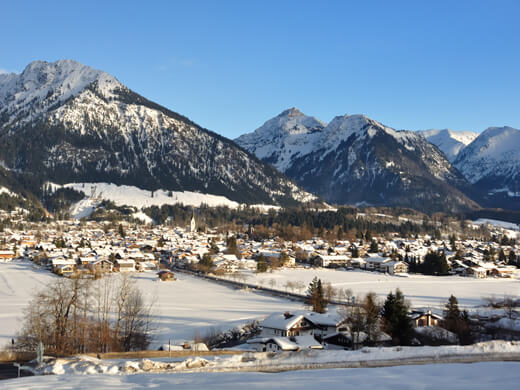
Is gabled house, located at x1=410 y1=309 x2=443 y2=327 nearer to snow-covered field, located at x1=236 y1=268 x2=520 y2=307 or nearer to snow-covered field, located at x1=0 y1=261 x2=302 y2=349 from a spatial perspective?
snow-covered field, located at x1=236 y1=268 x2=520 y2=307

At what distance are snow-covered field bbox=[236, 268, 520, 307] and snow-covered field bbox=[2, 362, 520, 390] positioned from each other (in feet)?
120

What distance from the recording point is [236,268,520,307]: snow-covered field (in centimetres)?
5988

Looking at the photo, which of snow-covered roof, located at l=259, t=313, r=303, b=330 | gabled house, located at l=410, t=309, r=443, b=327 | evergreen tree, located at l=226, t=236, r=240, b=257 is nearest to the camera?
snow-covered roof, located at l=259, t=313, r=303, b=330

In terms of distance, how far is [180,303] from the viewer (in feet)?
168

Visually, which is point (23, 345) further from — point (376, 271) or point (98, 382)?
point (376, 271)

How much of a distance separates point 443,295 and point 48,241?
85050 millimetres

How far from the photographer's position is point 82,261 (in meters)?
83.2

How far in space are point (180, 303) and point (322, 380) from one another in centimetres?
3634

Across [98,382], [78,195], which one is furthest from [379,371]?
[78,195]

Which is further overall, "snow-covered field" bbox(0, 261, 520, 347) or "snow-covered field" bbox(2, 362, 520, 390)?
"snow-covered field" bbox(0, 261, 520, 347)

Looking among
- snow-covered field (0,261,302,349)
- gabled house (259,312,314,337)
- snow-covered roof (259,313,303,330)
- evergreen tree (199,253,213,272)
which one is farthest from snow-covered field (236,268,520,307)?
snow-covered roof (259,313,303,330)

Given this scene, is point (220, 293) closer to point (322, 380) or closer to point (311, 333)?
point (311, 333)

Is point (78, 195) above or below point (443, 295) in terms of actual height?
above

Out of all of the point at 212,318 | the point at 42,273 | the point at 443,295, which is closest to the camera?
the point at 212,318
